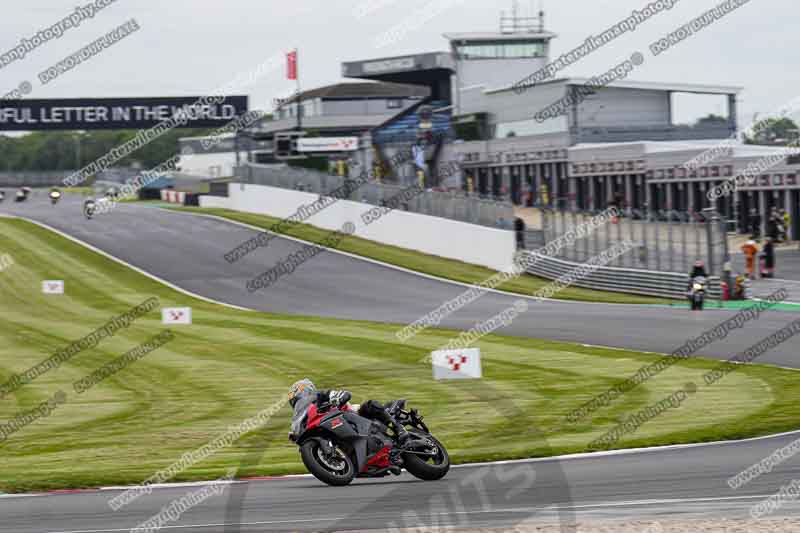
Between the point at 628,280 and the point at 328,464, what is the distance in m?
31.7

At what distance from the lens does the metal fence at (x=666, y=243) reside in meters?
39.8

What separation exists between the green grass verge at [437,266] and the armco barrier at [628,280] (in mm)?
389

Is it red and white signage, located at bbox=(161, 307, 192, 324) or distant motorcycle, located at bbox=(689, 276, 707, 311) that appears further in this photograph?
distant motorcycle, located at bbox=(689, 276, 707, 311)

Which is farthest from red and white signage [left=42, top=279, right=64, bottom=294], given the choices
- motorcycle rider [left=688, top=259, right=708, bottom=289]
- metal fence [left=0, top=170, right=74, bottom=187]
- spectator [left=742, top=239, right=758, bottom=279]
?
metal fence [left=0, top=170, right=74, bottom=187]

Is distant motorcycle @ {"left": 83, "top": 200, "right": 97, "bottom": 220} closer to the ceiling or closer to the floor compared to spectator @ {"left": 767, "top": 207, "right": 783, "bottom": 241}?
closer to the ceiling

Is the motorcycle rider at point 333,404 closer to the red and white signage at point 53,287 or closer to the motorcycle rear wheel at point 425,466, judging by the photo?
the motorcycle rear wheel at point 425,466

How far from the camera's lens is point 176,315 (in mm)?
34594

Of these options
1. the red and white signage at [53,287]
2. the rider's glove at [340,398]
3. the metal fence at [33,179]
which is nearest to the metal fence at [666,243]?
the red and white signage at [53,287]

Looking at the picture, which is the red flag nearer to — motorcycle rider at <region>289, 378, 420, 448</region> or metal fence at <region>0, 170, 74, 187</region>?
motorcycle rider at <region>289, 378, 420, 448</region>

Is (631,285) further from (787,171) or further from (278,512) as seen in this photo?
(278,512)

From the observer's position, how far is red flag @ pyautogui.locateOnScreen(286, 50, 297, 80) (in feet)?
219

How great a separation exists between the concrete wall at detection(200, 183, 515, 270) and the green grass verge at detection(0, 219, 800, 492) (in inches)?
566

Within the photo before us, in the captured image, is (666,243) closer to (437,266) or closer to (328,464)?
(437,266)

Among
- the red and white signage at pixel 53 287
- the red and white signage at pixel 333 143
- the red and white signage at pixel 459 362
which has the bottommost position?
the red and white signage at pixel 53 287
